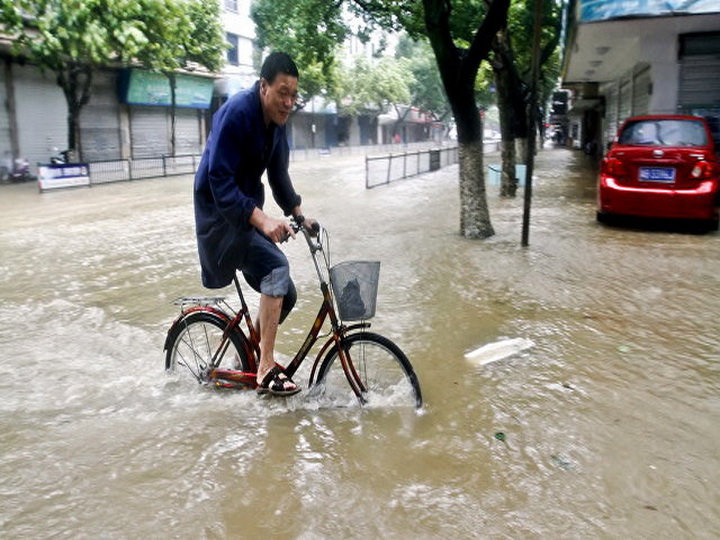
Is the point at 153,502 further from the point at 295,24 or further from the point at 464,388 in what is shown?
the point at 295,24

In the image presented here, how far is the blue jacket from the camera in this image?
3.45 m

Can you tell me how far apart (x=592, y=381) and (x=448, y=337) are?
1318 mm

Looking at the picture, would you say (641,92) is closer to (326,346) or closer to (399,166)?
(399,166)

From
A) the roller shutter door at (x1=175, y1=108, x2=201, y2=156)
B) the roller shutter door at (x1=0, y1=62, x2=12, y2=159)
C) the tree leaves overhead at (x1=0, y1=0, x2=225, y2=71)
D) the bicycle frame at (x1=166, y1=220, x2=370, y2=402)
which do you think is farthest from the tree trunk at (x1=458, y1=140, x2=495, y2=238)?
the roller shutter door at (x1=175, y1=108, x2=201, y2=156)

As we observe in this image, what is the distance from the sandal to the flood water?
184 millimetres

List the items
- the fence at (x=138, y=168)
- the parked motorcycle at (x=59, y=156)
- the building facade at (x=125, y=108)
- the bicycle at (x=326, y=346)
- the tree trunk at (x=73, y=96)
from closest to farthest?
the bicycle at (x=326, y=346), the fence at (x=138, y=168), the tree trunk at (x=73, y=96), the parked motorcycle at (x=59, y=156), the building facade at (x=125, y=108)

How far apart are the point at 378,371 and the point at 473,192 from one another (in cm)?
605

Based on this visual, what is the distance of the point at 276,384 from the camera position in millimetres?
3764

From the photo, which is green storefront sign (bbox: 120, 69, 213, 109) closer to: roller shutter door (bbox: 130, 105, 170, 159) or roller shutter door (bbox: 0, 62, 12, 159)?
roller shutter door (bbox: 130, 105, 170, 159)

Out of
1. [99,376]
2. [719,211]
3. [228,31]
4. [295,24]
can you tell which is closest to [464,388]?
[99,376]

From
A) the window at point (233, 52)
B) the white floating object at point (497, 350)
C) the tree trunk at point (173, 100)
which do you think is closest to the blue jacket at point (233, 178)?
the white floating object at point (497, 350)

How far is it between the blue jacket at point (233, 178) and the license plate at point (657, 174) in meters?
6.87

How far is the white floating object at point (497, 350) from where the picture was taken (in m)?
4.77

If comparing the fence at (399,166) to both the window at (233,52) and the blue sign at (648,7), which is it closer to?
the blue sign at (648,7)
